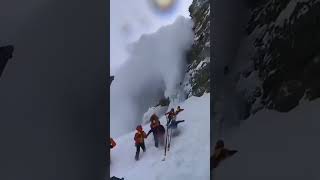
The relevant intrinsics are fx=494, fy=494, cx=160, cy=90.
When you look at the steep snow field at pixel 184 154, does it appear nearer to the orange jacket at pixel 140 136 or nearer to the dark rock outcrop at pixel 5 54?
the orange jacket at pixel 140 136

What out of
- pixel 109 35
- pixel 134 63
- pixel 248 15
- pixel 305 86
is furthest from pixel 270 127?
pixel 109 35

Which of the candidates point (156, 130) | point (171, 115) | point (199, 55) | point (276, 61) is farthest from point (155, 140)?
point (276, 61)

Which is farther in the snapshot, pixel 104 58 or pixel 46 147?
pixel 104 58

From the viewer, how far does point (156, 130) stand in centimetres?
260

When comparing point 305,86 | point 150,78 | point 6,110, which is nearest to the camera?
point 6,110

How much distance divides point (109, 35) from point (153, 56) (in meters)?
0.26

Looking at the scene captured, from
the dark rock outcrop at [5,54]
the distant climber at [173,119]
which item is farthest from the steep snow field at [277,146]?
the dark rock outcrop at [5,54]

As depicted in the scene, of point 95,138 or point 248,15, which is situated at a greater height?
point 248,15

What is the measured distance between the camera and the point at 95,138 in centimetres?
253

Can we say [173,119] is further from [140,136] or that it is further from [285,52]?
[285,52]

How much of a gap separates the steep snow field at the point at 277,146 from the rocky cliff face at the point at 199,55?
1.03ft

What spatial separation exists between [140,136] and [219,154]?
0.42 m

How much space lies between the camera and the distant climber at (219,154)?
8.34 ft

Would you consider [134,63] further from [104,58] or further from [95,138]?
[95,138]
